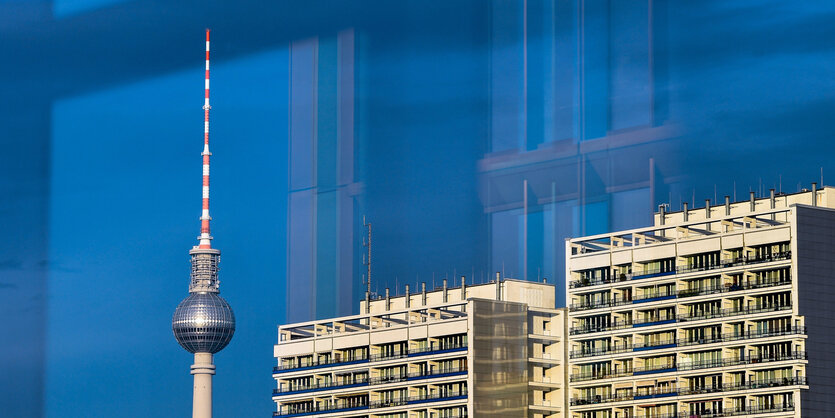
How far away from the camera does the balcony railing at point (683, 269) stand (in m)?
53.0

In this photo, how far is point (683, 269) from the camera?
56.0 m

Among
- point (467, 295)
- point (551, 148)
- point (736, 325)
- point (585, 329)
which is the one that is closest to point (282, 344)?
point (467, 295)

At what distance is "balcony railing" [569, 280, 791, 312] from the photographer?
53.4 meters

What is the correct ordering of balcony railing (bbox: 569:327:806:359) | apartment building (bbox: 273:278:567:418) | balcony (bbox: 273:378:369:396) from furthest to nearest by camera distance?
balcony (bbox: 273:378:369:396) < apartment building (bbox: 273:278:567:418) < balcony railing (bbox: 569:327:806:359)

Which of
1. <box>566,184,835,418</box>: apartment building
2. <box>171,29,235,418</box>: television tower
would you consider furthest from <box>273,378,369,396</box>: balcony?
<box>171,29,235,418</box>: television tower

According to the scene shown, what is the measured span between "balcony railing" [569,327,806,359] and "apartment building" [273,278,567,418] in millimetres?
1476

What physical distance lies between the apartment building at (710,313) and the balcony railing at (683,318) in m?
0.04

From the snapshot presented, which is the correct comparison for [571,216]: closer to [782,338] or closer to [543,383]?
[782,338]

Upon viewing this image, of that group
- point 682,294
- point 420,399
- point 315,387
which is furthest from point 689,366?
point 315,387

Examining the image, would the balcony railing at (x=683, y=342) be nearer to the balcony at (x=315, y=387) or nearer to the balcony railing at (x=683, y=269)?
the balcony railing at (x=683, y=269)

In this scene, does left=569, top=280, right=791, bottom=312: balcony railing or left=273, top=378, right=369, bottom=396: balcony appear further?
left=273, top=378, right=369, bottom=396: balcony

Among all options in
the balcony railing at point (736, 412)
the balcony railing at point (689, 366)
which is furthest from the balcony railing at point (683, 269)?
the balcony railing at point (736, 412)

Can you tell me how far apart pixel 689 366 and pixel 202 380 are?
167 feet

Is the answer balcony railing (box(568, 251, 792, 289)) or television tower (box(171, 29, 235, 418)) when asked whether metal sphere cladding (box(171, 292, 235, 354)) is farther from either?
balcony railing (box(568, 251, 792, 289))
